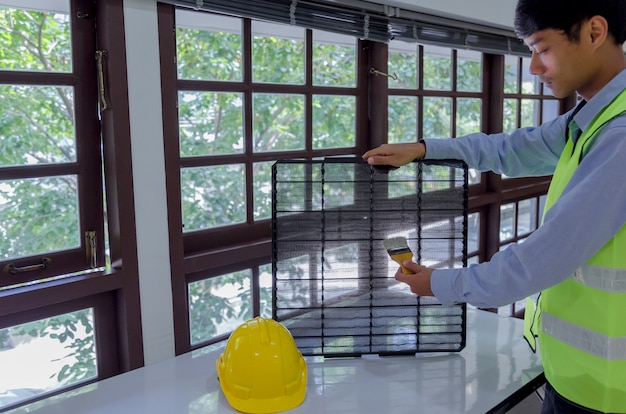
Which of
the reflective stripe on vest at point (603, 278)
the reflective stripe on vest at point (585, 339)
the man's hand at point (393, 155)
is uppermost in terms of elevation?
the man's hand at point (393, 155)

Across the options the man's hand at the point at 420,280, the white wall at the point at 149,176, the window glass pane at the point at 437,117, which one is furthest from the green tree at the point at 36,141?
the window glass pane at the point at 437,117

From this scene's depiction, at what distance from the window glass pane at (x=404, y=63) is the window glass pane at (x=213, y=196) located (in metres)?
1.07

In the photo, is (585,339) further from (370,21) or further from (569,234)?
(370,21)

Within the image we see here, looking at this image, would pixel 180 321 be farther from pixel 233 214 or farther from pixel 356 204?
pixel 356 204

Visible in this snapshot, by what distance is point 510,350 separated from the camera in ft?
4.73

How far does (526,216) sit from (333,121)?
6.72 feet

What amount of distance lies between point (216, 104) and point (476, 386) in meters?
1.23

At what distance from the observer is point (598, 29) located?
3.07 feet

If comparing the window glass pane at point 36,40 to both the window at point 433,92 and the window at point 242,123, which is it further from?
the window at point 433,92

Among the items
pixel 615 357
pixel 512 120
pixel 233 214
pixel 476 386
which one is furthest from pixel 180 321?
pixel 512 120

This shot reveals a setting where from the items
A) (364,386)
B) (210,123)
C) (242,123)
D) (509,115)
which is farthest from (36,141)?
(509,115)

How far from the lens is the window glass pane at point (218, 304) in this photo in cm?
197

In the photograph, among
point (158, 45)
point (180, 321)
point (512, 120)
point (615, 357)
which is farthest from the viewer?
point (512, 120)

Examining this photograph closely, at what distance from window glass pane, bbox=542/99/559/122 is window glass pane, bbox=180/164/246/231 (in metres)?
2.67
